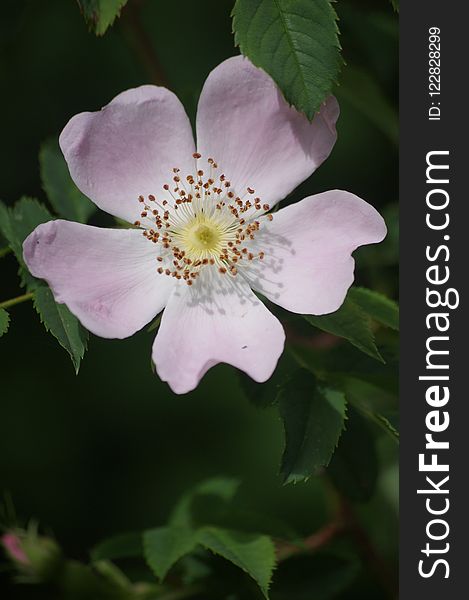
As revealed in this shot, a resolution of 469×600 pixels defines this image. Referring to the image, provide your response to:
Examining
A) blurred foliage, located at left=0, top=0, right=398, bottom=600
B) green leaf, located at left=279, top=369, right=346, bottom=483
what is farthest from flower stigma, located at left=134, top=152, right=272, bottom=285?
green leaf, located at left=279, top=369, right=346, bottom=483

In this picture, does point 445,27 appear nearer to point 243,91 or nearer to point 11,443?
point 243,91

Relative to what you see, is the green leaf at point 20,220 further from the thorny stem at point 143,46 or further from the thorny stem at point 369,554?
the thorny stem at point 369,554

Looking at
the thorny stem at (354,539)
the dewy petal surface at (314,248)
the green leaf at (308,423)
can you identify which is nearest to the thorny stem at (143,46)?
the dewy petal surface at (314,248)

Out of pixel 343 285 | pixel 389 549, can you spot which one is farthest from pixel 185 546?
pixel 389 549

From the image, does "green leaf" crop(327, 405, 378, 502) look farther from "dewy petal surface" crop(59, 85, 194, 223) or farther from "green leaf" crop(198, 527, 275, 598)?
"dewy petal surface" crop(59, 85, 194, 223)

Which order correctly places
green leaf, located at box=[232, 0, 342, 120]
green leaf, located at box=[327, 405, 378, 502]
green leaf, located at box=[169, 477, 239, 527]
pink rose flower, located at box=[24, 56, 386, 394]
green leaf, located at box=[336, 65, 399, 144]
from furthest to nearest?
green leaf, located at box=[336, 65, 399, 144] < green leaf, located at box=[169, 477, 239, 527] < green leaf, located at box=[327, 405, 378, 502] < pink rose flower, located at box=[24, 56, 386, 394] < green leaf, located at box=[232, 0, 342, 120]

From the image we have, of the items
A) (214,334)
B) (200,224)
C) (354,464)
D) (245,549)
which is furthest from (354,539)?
(200,224)

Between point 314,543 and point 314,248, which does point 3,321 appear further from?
point 314,543
